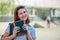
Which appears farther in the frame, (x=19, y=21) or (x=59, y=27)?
(x=59, y=27)

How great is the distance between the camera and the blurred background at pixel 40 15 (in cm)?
146

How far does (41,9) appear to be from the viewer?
150 centimetres

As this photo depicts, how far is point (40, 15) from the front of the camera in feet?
4.91

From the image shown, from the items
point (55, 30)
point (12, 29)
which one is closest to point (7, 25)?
point (12, 29)

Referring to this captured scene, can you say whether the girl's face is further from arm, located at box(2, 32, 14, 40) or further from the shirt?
arm, located at box(2, 32, 14, 40)

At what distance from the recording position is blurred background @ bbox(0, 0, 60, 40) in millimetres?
1459

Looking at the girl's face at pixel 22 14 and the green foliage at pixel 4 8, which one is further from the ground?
the green foliage at pixel 4 8

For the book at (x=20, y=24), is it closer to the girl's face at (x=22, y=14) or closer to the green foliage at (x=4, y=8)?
the girl's face at (x=22, y=14)

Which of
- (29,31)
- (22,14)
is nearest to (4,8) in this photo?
(22,14)

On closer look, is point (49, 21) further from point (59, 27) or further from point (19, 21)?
point (19, 21)

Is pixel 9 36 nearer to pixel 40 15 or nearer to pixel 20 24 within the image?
pixel 20 24

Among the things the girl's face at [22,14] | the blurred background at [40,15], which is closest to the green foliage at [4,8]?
the blurred background at [40,15]

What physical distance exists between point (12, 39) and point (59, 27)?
0.50 m

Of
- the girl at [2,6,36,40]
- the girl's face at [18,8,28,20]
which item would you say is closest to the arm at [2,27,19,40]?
the girl at [2,6,36,40]
